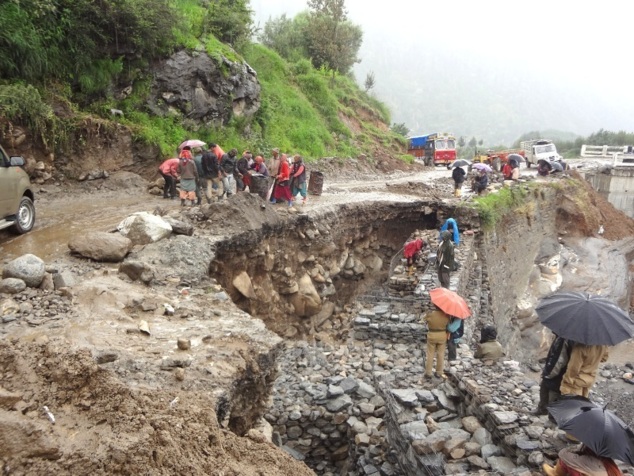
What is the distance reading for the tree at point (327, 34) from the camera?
1272 inches

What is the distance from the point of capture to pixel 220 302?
678 cm

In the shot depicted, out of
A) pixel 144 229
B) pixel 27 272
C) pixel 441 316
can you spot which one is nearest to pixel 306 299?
pixel 144 229

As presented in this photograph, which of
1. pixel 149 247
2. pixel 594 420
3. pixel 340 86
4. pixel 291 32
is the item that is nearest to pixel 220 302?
pixel 149 247

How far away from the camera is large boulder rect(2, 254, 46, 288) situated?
232 inches

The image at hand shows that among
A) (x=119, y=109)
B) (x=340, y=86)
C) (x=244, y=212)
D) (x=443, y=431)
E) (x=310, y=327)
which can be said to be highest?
(x=340, y=86)

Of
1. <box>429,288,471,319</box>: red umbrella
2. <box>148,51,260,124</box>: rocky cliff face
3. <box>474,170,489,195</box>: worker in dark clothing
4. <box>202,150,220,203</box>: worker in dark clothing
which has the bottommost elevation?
<box>429,288,471,319</box>: red umbrella

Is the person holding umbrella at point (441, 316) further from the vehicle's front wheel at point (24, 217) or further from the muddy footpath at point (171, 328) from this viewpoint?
the vehicle's front wheel at point (24, 217)

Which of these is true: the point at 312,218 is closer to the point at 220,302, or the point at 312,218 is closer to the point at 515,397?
the point at 220,302

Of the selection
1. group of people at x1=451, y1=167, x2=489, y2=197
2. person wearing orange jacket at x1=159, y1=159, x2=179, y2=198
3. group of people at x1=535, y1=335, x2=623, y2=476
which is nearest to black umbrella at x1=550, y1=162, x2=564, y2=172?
group of people at x1=451, y1=167, x2=489, y2=197

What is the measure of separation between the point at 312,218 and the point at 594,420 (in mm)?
8838

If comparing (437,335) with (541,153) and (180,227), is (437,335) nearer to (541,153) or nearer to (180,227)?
(180,227)

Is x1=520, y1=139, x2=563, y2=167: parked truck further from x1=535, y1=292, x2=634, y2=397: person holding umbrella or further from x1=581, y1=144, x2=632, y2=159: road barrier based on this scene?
x1=535, y1=292, x2=634, y2=397: person holding umbrella

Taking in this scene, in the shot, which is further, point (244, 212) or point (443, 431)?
point (244, 212)

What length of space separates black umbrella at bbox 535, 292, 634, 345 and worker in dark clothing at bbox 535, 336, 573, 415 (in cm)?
26
